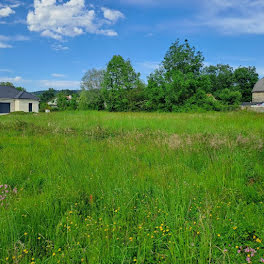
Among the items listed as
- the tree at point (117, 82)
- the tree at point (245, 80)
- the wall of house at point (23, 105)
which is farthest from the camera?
the tree at point (245, 80)

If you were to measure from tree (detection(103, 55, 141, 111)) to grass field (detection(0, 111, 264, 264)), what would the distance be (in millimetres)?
27539

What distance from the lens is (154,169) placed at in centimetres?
433

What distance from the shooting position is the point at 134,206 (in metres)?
3.01

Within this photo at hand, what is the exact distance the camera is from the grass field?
6.88 feet

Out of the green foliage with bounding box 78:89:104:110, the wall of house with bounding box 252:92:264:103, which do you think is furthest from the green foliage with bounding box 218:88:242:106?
the green foliage with bounding box 78:89:104:110

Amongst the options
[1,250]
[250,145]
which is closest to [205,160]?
[250,145]

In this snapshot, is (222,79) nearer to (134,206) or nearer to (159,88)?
(159,88)

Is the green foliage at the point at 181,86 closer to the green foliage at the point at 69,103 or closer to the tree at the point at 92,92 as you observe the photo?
the tree at the point at 92,92

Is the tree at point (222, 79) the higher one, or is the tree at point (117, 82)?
the tree at point (222, 79)

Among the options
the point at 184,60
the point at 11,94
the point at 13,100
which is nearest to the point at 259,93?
the point at 184,60

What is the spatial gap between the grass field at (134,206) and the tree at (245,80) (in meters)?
73.5

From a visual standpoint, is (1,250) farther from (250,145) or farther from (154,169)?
(250,145)

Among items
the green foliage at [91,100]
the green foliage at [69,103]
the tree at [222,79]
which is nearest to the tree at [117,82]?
the green foliage at [91,100]

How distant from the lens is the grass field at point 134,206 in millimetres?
2096
